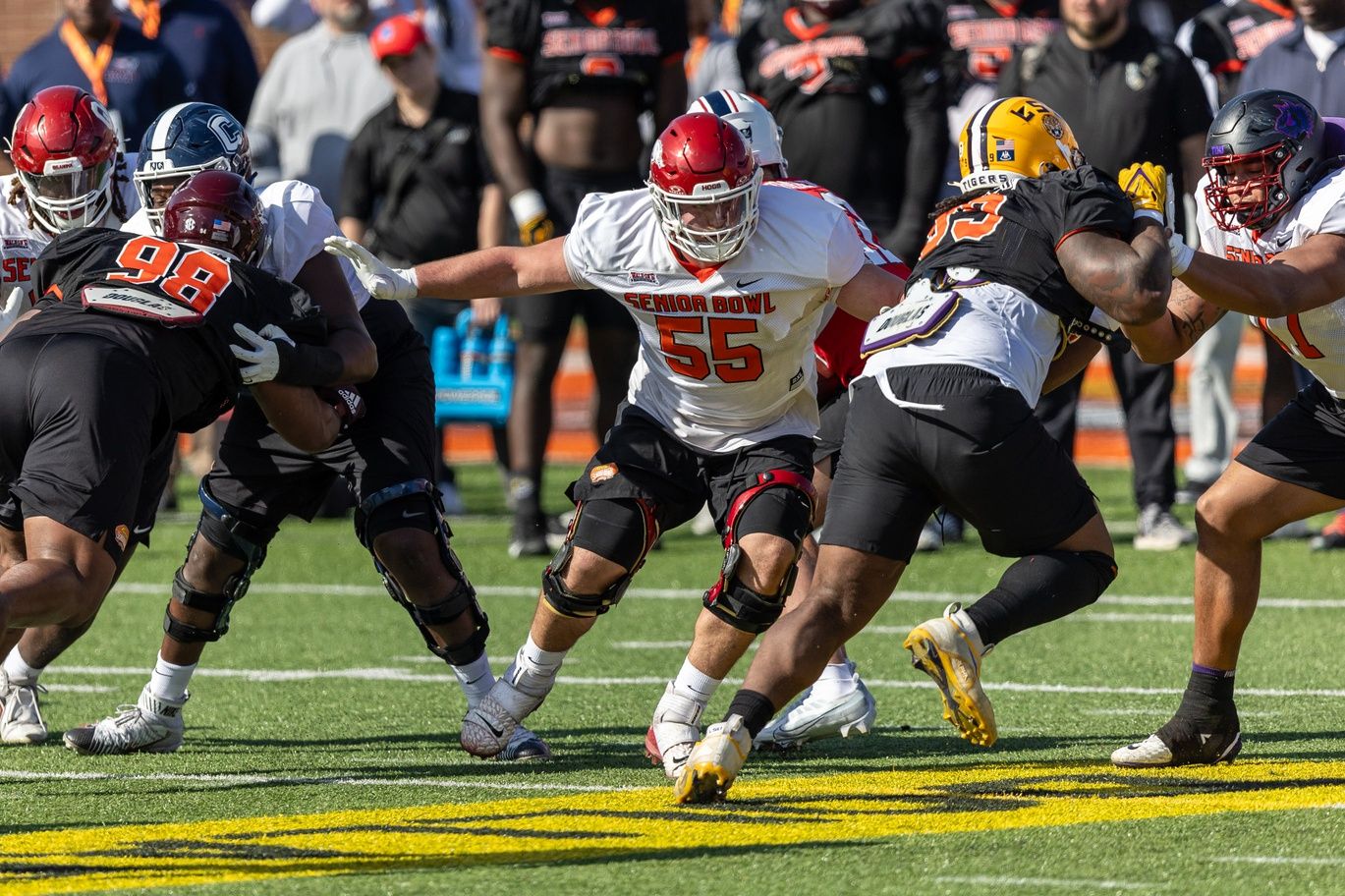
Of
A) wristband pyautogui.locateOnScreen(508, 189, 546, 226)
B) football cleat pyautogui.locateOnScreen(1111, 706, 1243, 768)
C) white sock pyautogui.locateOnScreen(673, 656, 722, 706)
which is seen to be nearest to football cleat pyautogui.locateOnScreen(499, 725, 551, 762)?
white sock pyautogui.locateOnScreen(673, 656, 722, 706)

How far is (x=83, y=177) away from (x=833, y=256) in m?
2.14

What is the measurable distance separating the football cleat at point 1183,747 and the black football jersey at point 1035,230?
1.08m

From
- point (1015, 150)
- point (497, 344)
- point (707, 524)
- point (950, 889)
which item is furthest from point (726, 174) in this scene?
point (497, 344)

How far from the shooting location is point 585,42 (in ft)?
33.5

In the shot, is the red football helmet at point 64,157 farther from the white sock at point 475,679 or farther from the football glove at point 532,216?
the football glove at point 532,216

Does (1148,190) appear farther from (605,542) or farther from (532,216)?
(532,216)

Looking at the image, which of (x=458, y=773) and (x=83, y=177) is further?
(x=83, y=177)

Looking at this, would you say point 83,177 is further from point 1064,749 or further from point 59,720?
point 1064,749

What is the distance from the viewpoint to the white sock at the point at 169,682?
605cm

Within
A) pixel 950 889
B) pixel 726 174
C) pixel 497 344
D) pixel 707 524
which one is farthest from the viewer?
pixel 497 344

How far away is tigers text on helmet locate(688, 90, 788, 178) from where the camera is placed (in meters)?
6.24

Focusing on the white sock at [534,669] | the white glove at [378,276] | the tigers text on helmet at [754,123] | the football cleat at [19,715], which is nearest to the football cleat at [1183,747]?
the white sock at [534,669]

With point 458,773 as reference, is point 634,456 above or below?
above

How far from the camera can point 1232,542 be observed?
5.54 metres
